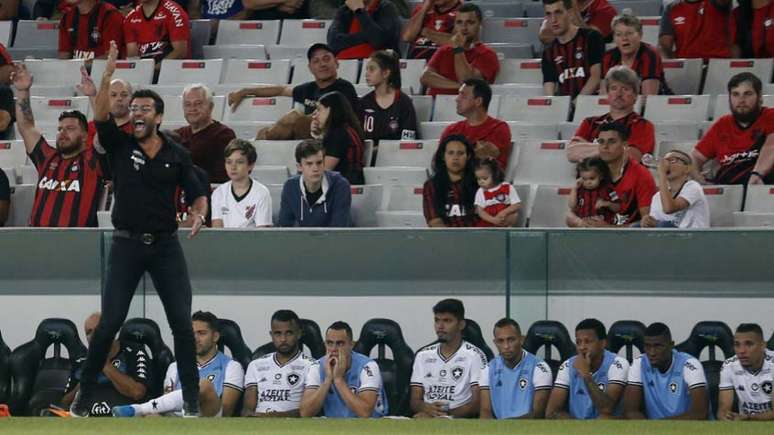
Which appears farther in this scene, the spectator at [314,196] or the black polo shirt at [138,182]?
the spectator at [314,196]

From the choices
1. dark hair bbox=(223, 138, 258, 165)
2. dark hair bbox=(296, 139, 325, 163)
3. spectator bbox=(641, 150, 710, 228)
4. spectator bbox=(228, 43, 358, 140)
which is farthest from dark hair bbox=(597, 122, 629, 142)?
dark hair bbox=(223, 138, 258, 165)

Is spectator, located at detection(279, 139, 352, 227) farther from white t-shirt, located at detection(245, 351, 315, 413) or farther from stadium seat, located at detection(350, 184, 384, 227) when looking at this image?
white t-shirt, located at detection(245, 351, 315, 413)

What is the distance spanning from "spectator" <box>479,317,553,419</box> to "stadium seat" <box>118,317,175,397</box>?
2038 mm

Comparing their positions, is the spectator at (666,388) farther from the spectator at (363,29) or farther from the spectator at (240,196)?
the spectator at (363,29)

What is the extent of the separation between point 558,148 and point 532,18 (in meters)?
2.62

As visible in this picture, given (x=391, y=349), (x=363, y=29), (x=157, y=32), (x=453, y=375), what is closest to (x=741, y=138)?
(x=453, y=375)

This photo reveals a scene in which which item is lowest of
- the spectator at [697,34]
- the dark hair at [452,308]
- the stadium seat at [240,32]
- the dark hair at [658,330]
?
the dark hair at [658,330]

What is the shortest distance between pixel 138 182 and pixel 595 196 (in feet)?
11.5

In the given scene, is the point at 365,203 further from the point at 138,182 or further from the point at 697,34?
the point at 697,34

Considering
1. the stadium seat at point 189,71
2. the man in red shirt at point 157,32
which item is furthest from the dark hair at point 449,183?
the man in red shirt at point 157,32

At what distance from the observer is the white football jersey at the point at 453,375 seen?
941 cm

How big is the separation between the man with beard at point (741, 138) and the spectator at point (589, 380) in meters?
2.11

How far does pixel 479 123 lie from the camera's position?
37.9 ft

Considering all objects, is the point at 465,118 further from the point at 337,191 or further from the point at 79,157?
the point at 79,157
